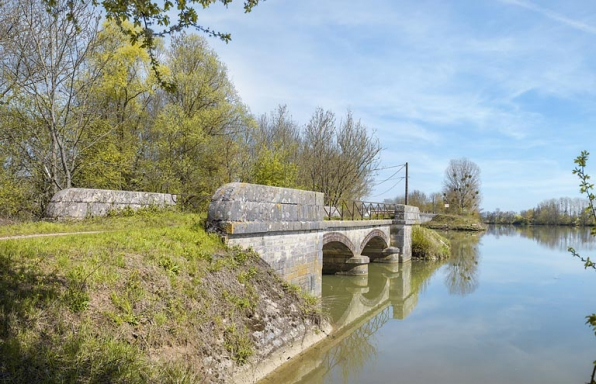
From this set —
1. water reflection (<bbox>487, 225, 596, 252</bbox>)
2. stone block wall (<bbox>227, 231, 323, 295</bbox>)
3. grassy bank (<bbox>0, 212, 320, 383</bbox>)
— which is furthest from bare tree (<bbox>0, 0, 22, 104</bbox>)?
water reflection (<bbox>487, 225, 596, 252</bbox>)

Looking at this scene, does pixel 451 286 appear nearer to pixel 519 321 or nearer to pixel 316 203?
pixel 519 321

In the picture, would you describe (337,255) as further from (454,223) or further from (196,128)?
(454,223)

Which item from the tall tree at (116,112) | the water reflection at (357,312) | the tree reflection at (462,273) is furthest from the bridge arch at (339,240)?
the tall tree at (116,112)

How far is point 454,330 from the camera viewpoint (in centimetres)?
1052

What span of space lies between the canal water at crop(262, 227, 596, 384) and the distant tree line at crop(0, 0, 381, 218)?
6.34 metres

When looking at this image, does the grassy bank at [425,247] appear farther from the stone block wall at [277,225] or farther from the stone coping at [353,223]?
the stone block wall at [277,225]

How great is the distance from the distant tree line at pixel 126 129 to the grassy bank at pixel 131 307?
16.2 ft

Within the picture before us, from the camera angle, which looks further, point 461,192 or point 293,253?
point 461,192

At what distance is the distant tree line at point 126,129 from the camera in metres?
12.8

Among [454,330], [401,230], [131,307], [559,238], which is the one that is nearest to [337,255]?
[401,230]

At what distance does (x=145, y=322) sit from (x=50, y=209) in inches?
229

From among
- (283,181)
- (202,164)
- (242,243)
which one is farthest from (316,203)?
(202,164)

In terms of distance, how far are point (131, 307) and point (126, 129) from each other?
1553 centimetres

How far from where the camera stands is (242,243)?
8328 mm
